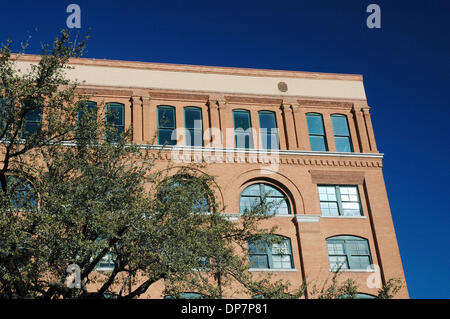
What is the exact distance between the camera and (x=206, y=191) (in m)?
17.6

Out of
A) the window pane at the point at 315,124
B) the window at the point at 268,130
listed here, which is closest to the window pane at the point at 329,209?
the window at the point at 268,130

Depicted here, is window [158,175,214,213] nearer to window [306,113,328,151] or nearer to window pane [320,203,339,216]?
window pane [320,203,339,216]

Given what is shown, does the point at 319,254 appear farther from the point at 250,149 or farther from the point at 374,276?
the point at 250,149

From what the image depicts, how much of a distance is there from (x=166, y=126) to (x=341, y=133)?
30.3 ft

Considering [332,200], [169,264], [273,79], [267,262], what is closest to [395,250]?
[332,200]

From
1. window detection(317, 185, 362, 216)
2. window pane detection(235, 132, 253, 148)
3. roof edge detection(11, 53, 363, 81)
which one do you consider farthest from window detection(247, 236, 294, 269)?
roof edge detection(11, 53, 363, 81)

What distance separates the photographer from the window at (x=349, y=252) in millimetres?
24828

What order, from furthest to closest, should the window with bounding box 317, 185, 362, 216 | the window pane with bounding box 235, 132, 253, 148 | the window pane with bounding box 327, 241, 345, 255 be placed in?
the window pane with bounding box 235, 132, 253, 148, the window with bounding box 317, 185, 362, 216, the window pane with bounding box 327, 241, 345, 255

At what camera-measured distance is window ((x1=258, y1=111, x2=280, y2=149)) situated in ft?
89.1

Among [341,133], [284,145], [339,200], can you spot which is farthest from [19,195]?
[341,133]

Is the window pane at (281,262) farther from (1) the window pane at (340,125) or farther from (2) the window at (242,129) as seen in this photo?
(1) the window pane at (340,125)

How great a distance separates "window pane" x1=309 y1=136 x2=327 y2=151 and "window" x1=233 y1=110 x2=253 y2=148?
3.23 metres

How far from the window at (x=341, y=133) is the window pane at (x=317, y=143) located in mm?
744

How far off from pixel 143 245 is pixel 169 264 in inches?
41.7
